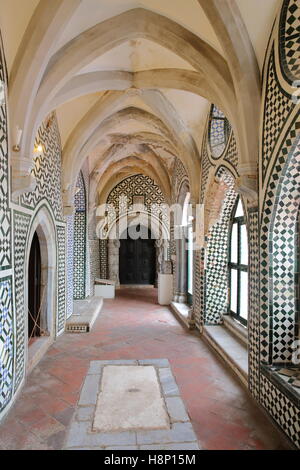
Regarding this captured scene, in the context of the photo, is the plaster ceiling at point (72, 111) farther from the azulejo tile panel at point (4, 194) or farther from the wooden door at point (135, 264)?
the wooden door at point (135, 264)

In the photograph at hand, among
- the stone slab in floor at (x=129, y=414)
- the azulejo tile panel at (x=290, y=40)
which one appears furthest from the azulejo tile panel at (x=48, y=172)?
the azulejo tile panel at (x=290, y=40)

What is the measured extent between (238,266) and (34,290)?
3.80 metres

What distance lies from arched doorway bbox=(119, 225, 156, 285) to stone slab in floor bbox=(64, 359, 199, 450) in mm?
9354

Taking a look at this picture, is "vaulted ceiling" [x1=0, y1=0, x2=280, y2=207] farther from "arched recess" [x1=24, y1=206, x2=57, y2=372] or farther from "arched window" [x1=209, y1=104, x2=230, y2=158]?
"arched recess" [x1=24, y1=206, x2=57, y2=372]

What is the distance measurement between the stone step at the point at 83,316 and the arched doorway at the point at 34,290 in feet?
3.18

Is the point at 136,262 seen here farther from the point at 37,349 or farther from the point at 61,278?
the point at 37,349

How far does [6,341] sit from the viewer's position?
3605mm

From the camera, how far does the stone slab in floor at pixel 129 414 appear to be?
2.75 metres

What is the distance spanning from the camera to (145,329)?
6906mm

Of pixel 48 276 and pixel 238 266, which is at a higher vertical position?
pixel 238 266

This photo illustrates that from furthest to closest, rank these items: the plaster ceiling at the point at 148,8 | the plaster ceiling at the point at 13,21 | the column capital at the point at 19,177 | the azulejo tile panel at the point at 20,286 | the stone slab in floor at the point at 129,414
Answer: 1. the azulejo tile panel at the point at 20,286
2. the column capital at the point at 19,177
3. the plaster ceiling at the point at 148,8
4. the plaster ceiling at the point at 13,21
5. the stone slab in floor at the point at 129,414

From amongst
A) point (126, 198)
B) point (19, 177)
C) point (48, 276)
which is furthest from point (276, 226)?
point (126, 198)

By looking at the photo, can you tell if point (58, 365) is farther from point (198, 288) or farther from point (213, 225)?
point (213, 225)

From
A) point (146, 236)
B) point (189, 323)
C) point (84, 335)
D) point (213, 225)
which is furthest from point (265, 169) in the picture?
point (146, 236)
